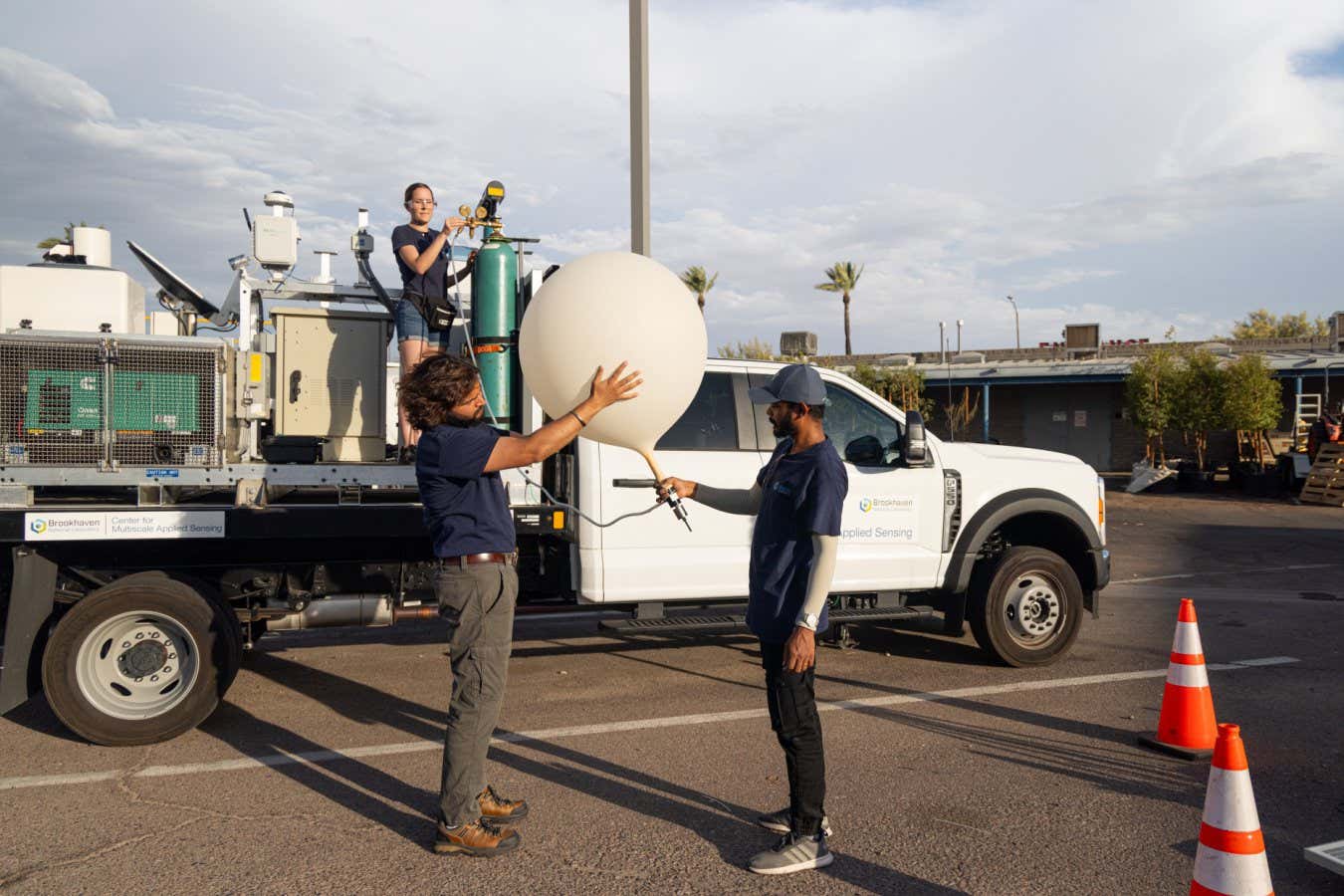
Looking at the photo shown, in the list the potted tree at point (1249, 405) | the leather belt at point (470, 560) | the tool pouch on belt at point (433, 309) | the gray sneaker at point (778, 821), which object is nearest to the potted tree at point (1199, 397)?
the potted tree at point (1249, 405)

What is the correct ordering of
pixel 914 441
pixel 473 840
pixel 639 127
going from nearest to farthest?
pixel 473 840 < pixel 914 441 < pixel 639 127

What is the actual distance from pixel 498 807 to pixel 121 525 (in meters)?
2.54

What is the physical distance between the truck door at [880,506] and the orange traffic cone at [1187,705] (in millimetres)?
1854

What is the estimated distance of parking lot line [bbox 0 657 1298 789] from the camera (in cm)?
481

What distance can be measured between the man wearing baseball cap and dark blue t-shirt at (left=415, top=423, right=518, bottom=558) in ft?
3.39

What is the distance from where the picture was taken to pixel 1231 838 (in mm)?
3025

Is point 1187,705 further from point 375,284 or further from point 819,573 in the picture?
point 375,284

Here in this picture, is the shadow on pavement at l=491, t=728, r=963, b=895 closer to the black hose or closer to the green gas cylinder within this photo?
the green gas cylinder

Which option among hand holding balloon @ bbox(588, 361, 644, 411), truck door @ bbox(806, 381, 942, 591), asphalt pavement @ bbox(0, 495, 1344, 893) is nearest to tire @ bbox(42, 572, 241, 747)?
asphalt pavement @ bbox(0, 495, 1344, 893)

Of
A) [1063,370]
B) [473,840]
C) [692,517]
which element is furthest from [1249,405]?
[473,840]

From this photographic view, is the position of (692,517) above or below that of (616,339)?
below

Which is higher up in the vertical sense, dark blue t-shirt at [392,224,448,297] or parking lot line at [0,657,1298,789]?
dark blue t-shirt at [392,224,448,297]

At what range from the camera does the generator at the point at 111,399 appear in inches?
200

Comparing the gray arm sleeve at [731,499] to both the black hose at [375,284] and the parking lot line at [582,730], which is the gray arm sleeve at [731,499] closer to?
the parking lot line at [582,730]
